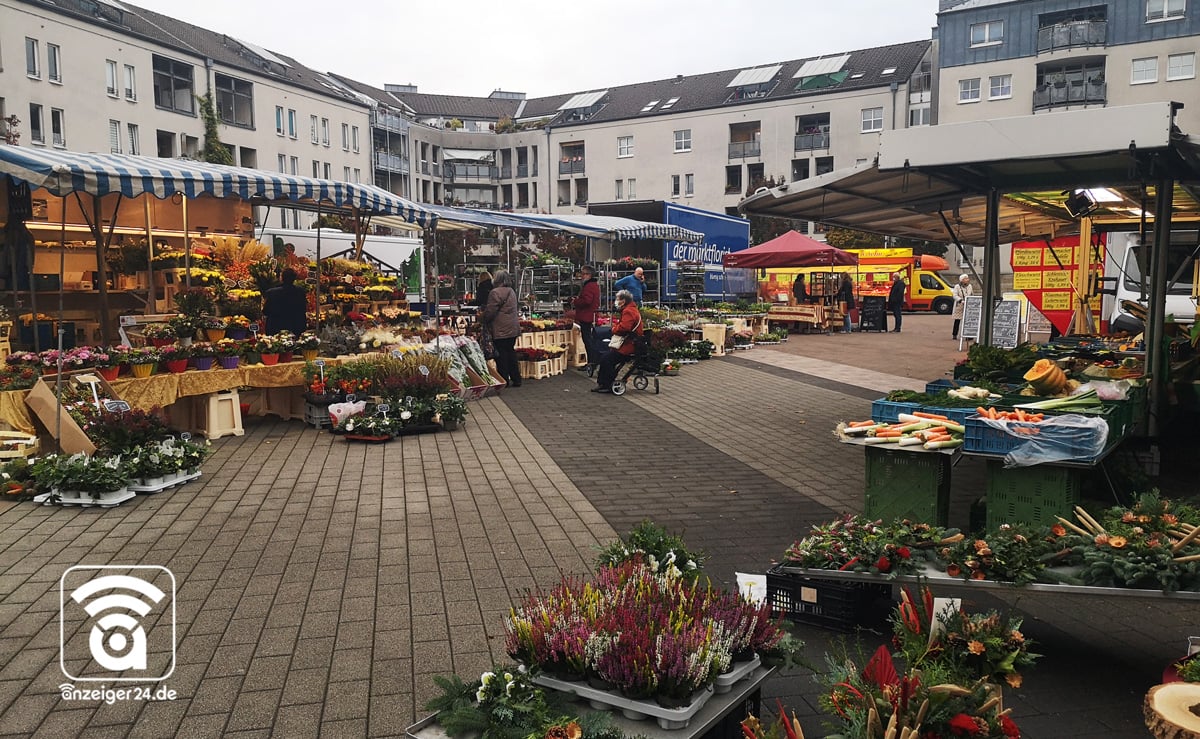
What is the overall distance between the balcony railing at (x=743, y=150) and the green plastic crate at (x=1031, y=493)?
5388 cm

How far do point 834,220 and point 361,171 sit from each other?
49862 mm

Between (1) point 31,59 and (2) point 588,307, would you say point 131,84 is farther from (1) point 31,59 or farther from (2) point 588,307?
(2) point 588,307

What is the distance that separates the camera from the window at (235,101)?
4494cm

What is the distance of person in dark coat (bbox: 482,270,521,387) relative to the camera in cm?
1424

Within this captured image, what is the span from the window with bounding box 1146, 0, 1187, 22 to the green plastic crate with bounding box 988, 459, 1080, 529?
50190mm

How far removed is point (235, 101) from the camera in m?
45.8

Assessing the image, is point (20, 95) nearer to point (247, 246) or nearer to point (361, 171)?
point (361, 171)

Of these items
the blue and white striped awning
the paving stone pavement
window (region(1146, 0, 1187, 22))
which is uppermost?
window (region(1146, 0, 1187, 22))

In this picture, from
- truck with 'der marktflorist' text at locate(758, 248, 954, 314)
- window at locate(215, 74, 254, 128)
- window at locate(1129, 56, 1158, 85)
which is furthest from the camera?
window at locate(1129, 56, 1158, 85)

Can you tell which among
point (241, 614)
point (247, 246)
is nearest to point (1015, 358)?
point (241, 614)

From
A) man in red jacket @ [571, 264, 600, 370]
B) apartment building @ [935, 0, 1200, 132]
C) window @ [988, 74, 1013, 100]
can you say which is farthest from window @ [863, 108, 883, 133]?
man in red jacket @ [571, 264, 600, 370]

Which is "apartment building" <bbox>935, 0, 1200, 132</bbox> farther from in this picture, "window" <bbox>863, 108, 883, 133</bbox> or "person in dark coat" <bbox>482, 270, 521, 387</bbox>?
"person in dark coat" <bbox>482, 270, 521, 387</bbox>

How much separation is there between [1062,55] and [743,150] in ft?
61.2

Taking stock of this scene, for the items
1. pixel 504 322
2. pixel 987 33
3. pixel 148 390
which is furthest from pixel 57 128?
pixel 987 33
